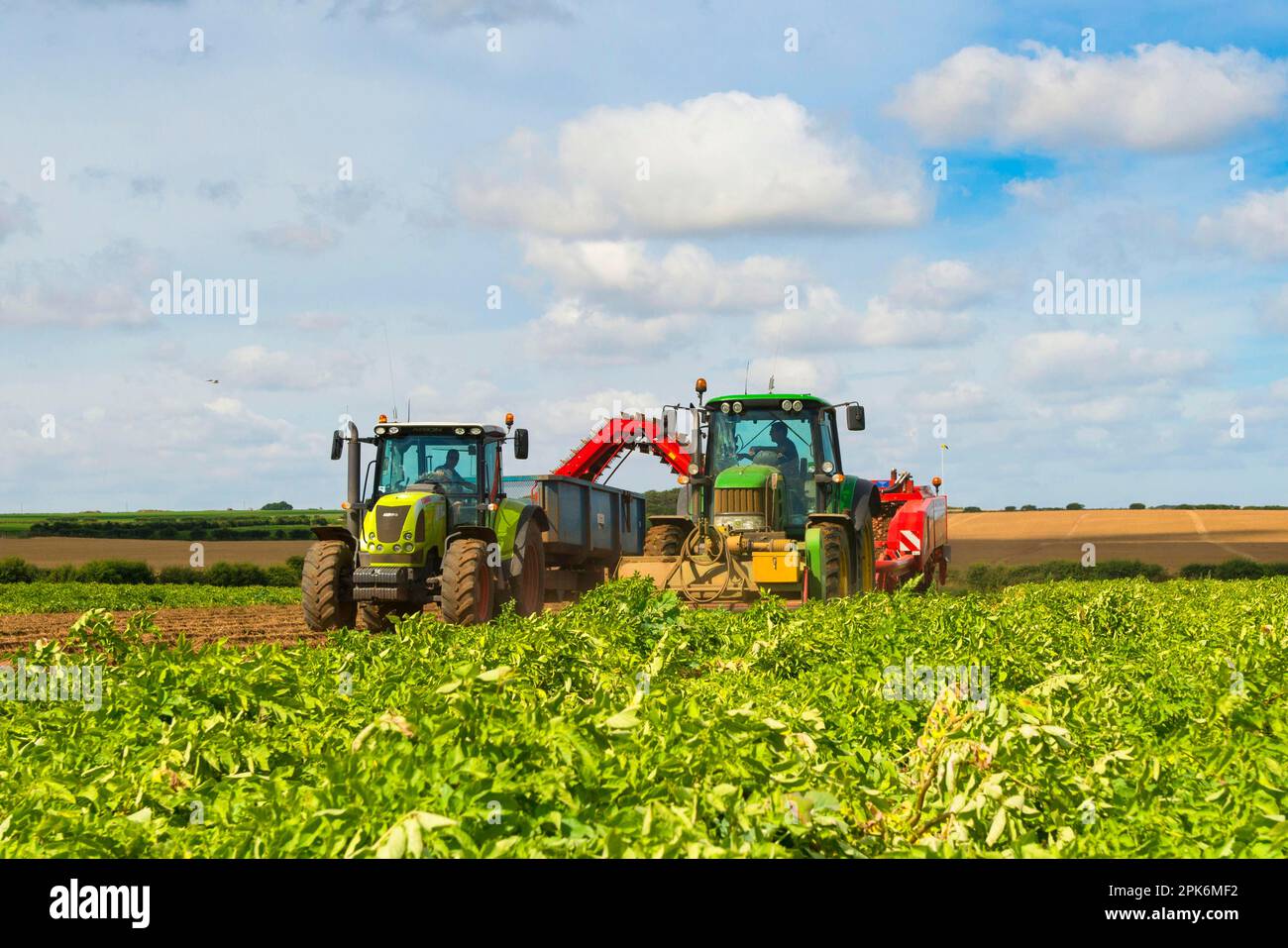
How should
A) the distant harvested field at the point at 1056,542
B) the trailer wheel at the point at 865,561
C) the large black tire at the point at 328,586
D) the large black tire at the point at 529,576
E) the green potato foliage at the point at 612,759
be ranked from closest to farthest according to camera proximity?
the green potato foliage at the point at 612,759 → the large black tire at the point at 328,586 → the large black tire at the point at 529,576 → the trailer wheel at the point at 865,561 → the distant harvested field at the point at 1056,542

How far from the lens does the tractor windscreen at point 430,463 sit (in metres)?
15.6

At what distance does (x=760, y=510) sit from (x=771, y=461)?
96cm

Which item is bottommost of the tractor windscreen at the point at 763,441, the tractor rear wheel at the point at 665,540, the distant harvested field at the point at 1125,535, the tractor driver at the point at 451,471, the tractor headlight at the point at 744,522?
the distant harvested field at the point at 1125,535

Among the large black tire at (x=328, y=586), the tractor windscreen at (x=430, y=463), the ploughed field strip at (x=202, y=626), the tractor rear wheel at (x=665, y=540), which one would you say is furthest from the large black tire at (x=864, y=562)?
the ploughed field strip at (x=202, y=626)

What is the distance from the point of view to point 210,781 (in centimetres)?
488

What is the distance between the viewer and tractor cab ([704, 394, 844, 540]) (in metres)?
16.3

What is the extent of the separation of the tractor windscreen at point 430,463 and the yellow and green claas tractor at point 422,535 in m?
0.01

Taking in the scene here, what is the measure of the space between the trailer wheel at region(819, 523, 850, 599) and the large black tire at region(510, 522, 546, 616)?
12.1 feet

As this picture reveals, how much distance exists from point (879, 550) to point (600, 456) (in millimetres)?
7029

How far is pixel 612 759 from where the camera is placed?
3.97 meters

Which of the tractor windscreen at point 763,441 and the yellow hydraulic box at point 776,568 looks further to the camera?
the tractor windscreen at point 763,441

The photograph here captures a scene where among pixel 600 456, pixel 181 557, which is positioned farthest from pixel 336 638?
pixel 181 557

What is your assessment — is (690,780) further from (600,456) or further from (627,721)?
(600,456)

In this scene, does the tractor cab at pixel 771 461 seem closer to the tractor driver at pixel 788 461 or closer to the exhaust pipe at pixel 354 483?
the tractor driver at pixel 788 461
